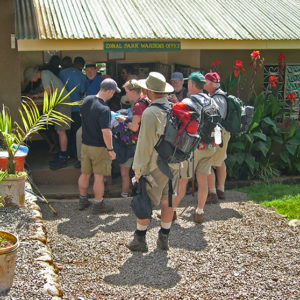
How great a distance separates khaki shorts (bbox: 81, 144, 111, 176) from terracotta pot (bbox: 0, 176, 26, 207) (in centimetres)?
132

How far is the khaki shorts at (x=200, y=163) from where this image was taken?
6.51 meters

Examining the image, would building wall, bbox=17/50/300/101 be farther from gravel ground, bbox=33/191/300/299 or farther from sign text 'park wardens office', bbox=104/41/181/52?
gravel ground, bbox=33/191/300/299

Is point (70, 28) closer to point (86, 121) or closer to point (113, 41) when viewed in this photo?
point (113, 41)

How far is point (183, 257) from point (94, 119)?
2.28 metres

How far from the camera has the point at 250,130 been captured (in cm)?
884

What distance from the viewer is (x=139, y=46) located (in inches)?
334

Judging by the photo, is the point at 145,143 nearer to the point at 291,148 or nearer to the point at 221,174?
the point at 221,174

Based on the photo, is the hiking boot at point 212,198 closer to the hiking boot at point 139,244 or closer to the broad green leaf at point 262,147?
the broad green leaf at point 262,147

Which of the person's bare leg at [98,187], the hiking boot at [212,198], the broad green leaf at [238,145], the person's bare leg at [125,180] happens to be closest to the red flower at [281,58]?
the broad green leaf at [238,145]

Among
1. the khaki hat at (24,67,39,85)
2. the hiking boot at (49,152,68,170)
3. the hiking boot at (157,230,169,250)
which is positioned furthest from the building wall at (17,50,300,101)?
the hiking boot at (157,230,169,250)

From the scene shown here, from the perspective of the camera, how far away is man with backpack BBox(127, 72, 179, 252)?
5.21 metres

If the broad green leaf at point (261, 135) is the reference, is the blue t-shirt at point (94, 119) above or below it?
above

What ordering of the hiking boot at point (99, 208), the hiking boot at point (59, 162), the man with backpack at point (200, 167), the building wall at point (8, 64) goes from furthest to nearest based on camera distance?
the hiking boot at point (59, 162)
the building wall at point (8, 64)
the hiking boot at point (99, 208)
the man with backpack at point (200, 167)

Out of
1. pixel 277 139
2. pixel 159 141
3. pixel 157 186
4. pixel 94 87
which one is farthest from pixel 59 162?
pixel 277 139
